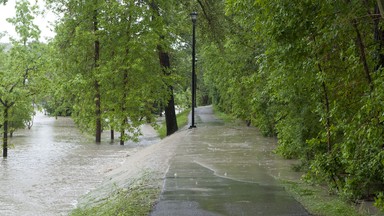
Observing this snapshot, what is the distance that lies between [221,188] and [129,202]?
5.82 ft

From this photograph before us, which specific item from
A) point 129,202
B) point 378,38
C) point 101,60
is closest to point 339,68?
point 378,38

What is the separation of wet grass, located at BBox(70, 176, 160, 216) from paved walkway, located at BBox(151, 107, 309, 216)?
215 millimetres

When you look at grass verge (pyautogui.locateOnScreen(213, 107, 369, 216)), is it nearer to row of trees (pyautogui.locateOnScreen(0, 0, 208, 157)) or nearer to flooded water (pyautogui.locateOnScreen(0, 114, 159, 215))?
flooded water (pyautogui.locateOnScreen(0, 114, 159, 215))

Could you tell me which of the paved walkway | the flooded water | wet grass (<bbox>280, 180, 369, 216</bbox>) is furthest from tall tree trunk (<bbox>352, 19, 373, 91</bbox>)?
the flooded water

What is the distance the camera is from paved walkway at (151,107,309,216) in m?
6.89

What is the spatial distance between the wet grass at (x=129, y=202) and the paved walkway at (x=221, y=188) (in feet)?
0.71

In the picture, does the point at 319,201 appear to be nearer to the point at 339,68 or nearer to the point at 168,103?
the point at 339,68

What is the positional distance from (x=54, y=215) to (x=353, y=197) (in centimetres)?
572

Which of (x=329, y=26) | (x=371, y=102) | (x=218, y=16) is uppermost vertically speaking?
(x=218, y=16)

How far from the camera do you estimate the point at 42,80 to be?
22.1m

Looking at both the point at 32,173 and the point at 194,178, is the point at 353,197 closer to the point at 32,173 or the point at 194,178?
the point at 194,178

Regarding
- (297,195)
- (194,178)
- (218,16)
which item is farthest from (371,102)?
(218,16)

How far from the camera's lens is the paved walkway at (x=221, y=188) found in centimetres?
689

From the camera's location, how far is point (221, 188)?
328 inches
